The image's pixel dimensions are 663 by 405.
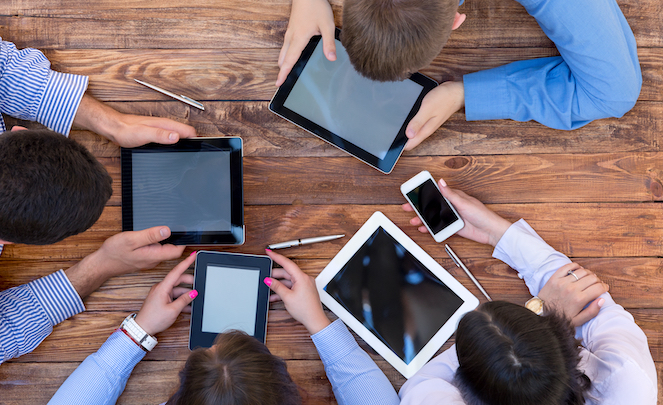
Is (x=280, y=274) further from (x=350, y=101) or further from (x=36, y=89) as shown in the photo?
(x=36, y=89)

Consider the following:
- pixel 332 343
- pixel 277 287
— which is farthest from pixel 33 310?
pixel 332 343

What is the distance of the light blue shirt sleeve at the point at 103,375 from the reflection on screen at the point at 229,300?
199 millimetres

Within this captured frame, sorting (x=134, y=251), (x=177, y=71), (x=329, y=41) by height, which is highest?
(x=329, y=41)

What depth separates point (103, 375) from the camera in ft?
3.31

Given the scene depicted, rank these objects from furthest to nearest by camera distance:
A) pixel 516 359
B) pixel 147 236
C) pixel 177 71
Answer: pixel 177 71, pixel 147 236, pixel 516 359

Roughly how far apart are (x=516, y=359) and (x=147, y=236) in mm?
870

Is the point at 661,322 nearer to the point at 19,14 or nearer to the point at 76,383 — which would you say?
the point at 76,383

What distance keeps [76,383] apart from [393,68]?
1065 millimetres

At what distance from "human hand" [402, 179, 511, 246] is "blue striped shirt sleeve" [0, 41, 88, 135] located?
3.04 feet

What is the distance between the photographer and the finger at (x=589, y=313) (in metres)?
1.04

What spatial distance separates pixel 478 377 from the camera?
2.59 ft

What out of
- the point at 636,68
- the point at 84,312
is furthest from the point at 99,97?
the point at 636,68

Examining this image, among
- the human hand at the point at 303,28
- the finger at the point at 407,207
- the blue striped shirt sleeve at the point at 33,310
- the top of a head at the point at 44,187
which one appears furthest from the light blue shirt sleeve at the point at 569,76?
the blue striped shirt sleeve at the point at 33,310

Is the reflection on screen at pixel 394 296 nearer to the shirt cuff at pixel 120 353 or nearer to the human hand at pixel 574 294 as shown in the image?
the human hand at pixel 574 294
